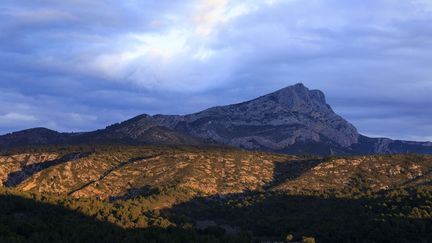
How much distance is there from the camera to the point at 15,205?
7394 cm

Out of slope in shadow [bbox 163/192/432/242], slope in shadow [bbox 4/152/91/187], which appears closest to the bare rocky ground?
slope in shadow [bbox 4/152/91/187]

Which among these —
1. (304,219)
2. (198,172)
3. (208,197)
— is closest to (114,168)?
(198,172)

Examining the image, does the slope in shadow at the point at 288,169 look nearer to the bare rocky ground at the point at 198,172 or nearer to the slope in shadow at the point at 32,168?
the bare rocky ground at the point at 198,172

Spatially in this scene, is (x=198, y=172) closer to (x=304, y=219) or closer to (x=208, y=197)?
(x=208, y=197)

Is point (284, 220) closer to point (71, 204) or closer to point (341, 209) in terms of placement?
point (341, 209)

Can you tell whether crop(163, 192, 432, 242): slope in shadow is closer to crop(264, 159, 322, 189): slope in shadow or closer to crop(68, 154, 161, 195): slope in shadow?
crop(264, 159, 322, 189): slope in shadow

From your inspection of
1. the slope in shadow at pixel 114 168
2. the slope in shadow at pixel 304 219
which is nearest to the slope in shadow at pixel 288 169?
the slope in shadow at pixel 304 219

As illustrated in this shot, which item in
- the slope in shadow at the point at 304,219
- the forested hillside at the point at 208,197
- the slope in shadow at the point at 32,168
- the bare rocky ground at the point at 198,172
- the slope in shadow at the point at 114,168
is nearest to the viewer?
the forested hillside at the point at 208,197

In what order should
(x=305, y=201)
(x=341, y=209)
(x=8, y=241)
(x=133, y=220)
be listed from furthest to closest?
1. (x=305, y=201)
2. (x=341, y=209)
3. (x=133, y=220)
4. (x=8, y=241)

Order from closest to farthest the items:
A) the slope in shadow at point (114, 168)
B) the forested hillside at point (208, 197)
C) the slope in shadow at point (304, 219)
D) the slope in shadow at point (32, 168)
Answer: the forested hillside at point (208, 197) < the slope in shadow at point (304, 219) < the slope in shadow at point (114, 168) < the slope in shadow at point (32, 168)

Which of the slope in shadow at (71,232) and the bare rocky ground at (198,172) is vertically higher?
the bare rocky ground at (198,172)

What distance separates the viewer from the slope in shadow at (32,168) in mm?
135875

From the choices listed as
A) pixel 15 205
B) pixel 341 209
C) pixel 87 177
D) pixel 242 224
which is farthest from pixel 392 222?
pixel 87 177

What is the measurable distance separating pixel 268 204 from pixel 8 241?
64034mm
